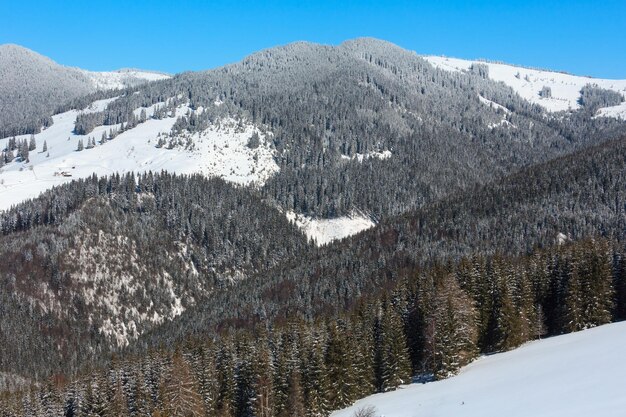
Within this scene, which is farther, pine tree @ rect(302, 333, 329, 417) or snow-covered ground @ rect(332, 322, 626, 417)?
pine tree @ rect(302, 333, 329, 417)

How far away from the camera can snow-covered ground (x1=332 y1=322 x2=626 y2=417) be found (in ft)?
146

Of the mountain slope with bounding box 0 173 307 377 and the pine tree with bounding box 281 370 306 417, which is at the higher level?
the pine tree with bounding box 281 370 306 417

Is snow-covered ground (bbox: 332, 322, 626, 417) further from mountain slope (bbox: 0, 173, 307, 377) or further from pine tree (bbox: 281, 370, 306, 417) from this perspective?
mountain slope (bbox: 0, 173, 307, 377)

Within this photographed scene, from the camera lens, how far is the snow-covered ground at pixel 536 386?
146 ft

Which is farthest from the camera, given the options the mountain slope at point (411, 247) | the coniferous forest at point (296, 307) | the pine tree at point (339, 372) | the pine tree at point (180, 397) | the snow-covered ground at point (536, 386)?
the mountain slope at point (411, 247)

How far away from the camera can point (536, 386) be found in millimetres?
52906

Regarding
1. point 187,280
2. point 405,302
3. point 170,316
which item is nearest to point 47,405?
point 405,302

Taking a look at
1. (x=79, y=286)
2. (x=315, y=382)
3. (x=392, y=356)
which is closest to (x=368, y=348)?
(x=392, y=356)

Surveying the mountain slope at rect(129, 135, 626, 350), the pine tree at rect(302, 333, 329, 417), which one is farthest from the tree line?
the mountain slope at rect(129, 135, 626, 350)

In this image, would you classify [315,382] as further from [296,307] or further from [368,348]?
[296,307]

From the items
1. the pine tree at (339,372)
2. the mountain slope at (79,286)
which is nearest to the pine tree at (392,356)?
the pine tree at (339,372)

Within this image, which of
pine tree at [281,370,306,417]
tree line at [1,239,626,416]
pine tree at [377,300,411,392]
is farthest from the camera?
pine tree at [377,300,411,392]

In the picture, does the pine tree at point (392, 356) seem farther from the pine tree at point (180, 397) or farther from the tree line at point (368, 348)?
the pine tree at point (180, 397)

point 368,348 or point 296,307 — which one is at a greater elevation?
point 368,348
